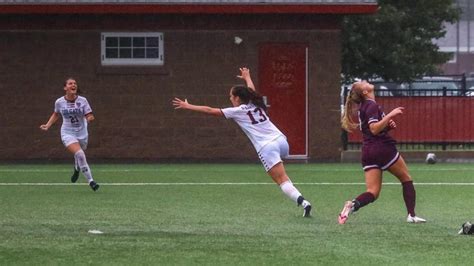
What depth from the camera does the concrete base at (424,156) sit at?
28.8 m

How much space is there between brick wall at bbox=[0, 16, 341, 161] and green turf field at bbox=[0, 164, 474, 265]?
3341 mm

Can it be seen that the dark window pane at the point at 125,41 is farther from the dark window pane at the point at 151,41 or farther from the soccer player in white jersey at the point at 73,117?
the soccer player in white jersey at the point at 73,117

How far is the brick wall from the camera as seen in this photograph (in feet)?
92.8

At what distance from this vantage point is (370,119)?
1452cm

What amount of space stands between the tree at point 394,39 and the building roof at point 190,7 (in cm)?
1499

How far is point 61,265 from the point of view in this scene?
10938mm

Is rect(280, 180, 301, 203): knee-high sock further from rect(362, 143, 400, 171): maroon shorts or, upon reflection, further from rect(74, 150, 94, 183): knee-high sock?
rect(74, 150, 94, 183): knee-high sock

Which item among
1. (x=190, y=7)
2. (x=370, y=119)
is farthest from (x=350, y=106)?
(x=190, y=7)

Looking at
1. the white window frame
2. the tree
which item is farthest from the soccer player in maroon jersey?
the tree

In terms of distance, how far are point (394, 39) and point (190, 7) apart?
17.6 metres

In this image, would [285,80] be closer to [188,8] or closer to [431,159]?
[188,8]

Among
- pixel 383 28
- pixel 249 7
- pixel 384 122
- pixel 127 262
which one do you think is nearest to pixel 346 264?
pixel 127 262

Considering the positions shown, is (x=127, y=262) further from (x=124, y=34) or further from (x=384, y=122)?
(x=124, y=34)

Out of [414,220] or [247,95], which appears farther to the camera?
[247,95]
